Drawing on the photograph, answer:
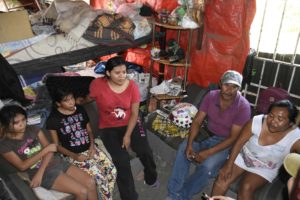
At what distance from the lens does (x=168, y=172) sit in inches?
118

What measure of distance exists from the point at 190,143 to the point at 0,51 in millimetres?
2087

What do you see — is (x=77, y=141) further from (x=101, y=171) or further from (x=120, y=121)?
(x=120, y=121)

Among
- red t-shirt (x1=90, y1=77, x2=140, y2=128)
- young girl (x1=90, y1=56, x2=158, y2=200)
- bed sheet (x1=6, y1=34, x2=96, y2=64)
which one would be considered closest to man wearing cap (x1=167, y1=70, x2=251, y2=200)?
young girl (x1=90, y1=56, x2=158, y2=200)

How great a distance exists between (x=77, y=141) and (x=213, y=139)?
46.9 inches

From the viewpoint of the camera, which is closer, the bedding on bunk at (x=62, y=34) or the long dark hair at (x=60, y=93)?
the long dark hair at (x=60, y=93)

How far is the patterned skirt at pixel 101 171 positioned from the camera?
2316 millimetres

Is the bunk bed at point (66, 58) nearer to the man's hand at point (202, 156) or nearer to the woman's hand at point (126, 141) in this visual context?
the woman's hand at point (126, 141)

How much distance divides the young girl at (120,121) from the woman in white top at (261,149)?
71 centimetres

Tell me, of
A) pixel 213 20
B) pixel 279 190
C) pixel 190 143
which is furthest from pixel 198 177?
pixel 213 20

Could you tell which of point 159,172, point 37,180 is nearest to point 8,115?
point 37,180

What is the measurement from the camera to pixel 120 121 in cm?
259

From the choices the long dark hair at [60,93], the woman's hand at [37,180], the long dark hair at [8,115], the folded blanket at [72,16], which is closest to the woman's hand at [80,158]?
the woman's hand at [37,180]

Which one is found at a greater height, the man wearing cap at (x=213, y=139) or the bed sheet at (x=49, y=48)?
the bed sheet at (x=49, y=48)

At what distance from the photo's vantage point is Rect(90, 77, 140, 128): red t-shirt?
8.16 ft
